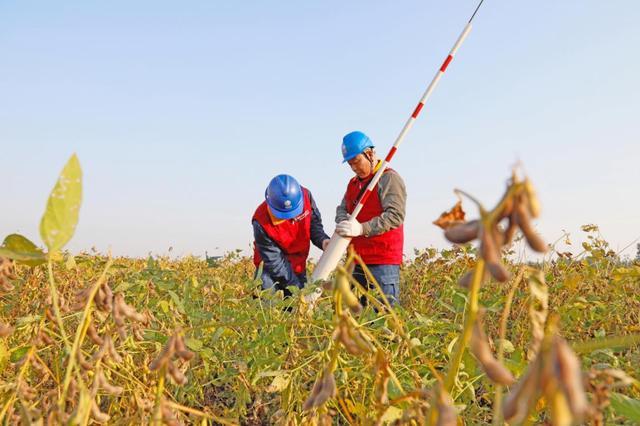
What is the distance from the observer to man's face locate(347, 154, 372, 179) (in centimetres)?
440

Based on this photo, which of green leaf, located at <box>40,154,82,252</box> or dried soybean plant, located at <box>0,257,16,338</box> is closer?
green leaf, located at <box>40,154,82,252</box>

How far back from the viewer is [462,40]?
4527mm

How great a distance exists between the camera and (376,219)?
13.3 feet

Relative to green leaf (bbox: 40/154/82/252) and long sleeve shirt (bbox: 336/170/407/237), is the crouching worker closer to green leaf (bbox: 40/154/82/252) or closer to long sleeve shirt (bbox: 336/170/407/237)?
long sleeve shirt (bbox: 336/170/407/237)

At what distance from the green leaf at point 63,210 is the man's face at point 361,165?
374 cm

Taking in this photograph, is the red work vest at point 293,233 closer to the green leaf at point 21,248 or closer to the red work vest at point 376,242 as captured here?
the red work vest at point 376,242

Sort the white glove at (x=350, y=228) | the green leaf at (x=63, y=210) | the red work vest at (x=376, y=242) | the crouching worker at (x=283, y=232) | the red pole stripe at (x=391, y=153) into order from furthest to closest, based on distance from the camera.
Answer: the crouching worker at (x=283, y=232), the red pole stripe at (x=391, y=153), the red work vest at (x=376, y=242), the white glove at (x=350, y=228), the green leaf at (x=63, y=210)

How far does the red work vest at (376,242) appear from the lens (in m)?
4.18

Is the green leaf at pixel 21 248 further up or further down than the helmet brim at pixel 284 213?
further down

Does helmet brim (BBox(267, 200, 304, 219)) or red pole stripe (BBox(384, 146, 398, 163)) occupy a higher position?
red pole stripe (BBox(384, 146, 398, 163))

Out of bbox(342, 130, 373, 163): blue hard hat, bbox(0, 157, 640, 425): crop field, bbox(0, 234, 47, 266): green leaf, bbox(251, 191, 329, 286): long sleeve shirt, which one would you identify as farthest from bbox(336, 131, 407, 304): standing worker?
bbox(0, 234, 47, 266): green leaf

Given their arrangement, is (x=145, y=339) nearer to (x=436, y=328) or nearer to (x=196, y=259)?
(x=436, y=328)

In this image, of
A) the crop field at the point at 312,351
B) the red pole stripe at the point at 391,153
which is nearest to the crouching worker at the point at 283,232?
the red pole stripe at the point at 391,153

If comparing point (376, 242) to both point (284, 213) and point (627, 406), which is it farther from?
point (627, 406)
